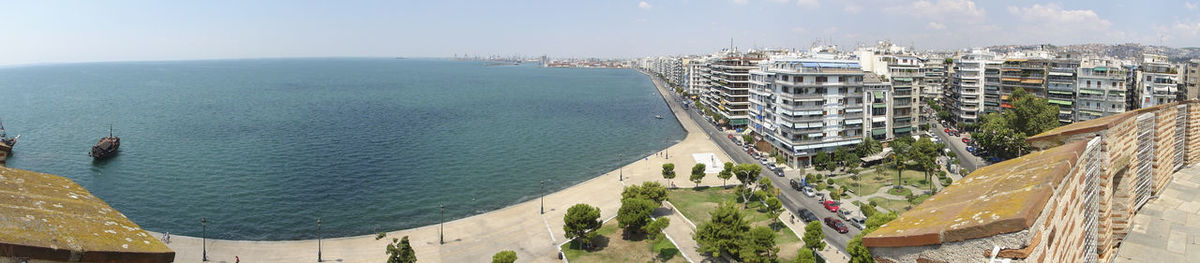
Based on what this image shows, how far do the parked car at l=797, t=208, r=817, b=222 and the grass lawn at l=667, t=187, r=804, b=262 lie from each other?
211 centimetres

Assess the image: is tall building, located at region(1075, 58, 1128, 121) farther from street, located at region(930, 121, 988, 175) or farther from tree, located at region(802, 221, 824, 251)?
tree, located at region(802, 221, 824, 251)

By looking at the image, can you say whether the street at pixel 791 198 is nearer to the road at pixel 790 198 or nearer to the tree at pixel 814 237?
the road at pixel 790 198

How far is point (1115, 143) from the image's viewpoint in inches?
796

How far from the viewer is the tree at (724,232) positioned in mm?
27702

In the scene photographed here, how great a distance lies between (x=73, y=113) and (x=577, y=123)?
277 feet

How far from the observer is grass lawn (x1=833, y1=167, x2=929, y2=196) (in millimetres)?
43656

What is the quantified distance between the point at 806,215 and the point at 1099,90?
38.5 metres

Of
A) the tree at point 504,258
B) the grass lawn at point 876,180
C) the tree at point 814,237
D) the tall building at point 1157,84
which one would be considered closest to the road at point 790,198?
the tree at point 814,237

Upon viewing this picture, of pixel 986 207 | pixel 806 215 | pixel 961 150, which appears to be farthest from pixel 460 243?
pixel 961 150

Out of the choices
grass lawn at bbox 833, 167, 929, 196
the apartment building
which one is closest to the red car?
grass lawn at bbox 833, 167, 929, 196

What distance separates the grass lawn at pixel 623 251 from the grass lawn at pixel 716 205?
406 cm

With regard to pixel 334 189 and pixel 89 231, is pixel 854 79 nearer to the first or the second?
pixel 334 189

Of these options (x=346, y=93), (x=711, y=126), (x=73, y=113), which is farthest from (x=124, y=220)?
(x=346, y=93)

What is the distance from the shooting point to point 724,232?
1098 inches
